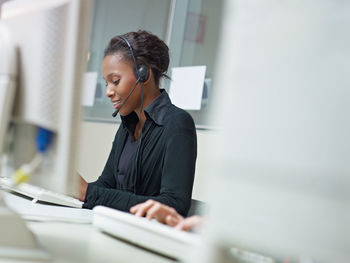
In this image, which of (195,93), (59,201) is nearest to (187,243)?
(59,201)

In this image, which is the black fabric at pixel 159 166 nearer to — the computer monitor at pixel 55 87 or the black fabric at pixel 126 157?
the black fabric at pixel 126 157

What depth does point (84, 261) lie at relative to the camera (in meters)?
0.70

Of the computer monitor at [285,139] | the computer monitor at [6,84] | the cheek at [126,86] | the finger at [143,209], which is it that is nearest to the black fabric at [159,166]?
the cheek at [126,86]

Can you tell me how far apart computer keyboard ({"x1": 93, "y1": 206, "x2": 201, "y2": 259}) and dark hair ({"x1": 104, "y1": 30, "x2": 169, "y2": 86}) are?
102 centimetres

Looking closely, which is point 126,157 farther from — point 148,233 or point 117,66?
point 148,233

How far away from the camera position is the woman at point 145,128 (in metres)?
1.72

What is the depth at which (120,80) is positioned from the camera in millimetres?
1896

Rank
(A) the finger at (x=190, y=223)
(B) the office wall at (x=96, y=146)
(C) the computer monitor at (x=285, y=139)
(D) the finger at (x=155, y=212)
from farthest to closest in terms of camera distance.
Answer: (B) the office wall at (x=96, y=146) → (D) the finger at (x=155, y=212) → (A) the finger at (x=190, y=223) → (C) the computer monitor at (x=285, y=139)

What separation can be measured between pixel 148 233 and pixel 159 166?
1003 mm

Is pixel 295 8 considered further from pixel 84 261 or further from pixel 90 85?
pixel 90 85

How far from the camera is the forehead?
6.21 ft

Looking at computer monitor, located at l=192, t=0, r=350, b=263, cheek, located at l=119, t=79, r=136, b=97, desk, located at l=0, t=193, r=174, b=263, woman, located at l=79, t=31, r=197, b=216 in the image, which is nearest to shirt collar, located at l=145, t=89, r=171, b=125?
woman, located at l=79, t=31, r=197, b=216

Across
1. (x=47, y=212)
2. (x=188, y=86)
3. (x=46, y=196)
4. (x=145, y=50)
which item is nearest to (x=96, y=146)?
(x=188, y=86)

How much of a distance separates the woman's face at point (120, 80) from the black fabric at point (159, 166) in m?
0.08
